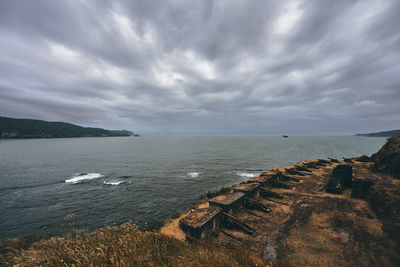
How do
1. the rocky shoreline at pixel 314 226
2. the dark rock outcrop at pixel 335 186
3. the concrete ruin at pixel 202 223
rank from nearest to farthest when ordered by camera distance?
the rocky shoreline at pixel 314 226 < the concrete ruin at pixel 202 223 < the dark rock outcrop at pixel 335 186

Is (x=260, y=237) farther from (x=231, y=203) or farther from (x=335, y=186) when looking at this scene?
(x=335, y=186)

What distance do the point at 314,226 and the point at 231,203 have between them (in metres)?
4.61

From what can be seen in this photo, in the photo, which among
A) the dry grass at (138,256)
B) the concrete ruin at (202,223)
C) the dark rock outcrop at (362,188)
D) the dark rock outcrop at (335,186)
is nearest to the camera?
the dry grass at (138,256)

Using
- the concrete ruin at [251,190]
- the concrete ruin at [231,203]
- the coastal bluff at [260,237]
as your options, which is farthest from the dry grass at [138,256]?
the concrete ruin at [251,190]

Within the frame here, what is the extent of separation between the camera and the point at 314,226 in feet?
26.7

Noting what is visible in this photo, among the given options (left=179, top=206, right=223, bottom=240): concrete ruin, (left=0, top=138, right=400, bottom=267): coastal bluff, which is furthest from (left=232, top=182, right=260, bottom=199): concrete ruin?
(left=179, top=206, right=223, bottom=240): concrete ruin

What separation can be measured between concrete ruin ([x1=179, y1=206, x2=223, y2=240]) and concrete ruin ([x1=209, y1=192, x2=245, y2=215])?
0.58 m

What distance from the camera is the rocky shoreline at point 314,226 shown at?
6.25m

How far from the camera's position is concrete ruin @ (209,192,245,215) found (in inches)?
370

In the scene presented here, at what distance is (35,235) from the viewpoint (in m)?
11.8

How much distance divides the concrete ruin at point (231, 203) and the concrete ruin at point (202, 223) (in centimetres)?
58

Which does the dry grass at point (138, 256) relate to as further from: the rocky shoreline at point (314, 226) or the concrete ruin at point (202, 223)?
the rocky shoreline at point (314, 226)

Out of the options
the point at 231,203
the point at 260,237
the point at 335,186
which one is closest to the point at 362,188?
the point at 335,186

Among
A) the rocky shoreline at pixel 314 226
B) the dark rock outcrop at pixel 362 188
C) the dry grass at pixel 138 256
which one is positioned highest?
the dark rock outcrop at pixel 362 188
